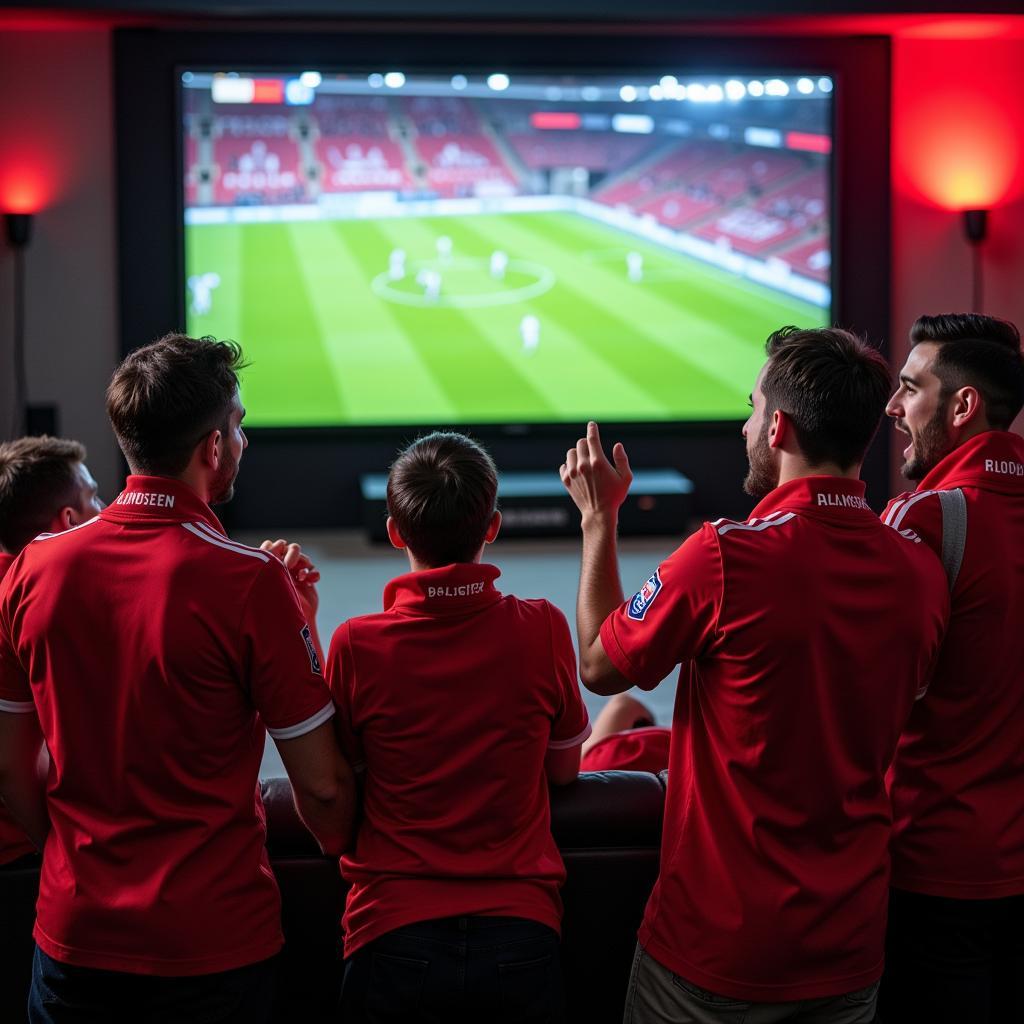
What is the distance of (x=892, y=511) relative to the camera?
185 cm

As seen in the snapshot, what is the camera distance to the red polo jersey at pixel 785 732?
63.6 inches

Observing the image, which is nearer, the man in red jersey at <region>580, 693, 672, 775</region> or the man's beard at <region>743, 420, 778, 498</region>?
the man's beard at <region>743, 420, 778, 498</region>

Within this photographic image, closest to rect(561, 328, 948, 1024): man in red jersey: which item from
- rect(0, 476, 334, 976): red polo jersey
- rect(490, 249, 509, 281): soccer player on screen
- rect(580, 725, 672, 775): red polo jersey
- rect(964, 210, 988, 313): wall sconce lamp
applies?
rect(0, 476, 334, 976): red polo jersey

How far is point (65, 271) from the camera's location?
7.51 meters

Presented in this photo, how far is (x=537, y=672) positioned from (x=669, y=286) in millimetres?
6727

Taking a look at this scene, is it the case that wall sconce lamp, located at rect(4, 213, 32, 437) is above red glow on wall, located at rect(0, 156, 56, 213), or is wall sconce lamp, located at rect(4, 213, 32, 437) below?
below

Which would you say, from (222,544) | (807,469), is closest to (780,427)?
(807,469)

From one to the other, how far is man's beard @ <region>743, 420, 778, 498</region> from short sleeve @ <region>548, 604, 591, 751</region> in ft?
1.02

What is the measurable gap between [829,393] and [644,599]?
0.36 m

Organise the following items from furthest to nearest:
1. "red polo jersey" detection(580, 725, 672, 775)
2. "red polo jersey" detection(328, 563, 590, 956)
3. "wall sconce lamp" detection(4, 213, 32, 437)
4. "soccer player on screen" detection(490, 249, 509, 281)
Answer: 1. "soccer player on screen" detection(490, 249, 509, 281)
2. "wall sconce lamp" detection(4, 213, 32, 437)
3. "red polo jersey" detection(580, 725, 672, 775)
4. "red polo jersey" detection(328, 563, 590, 956)

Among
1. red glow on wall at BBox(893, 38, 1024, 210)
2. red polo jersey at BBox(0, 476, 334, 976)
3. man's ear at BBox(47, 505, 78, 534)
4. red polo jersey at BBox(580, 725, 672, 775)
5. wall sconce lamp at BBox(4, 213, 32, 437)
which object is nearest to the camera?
red polo jersey at BBox(0, 476, 334, 976)

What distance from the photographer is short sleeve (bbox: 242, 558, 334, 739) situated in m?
1.60

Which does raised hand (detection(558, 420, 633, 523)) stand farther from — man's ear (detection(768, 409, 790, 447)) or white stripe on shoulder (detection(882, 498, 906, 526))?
white stripe on shoulder (detection(882, 498, 906, 526))

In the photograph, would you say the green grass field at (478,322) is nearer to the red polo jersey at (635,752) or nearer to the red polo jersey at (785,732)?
the red polo jersey at (635,752)
